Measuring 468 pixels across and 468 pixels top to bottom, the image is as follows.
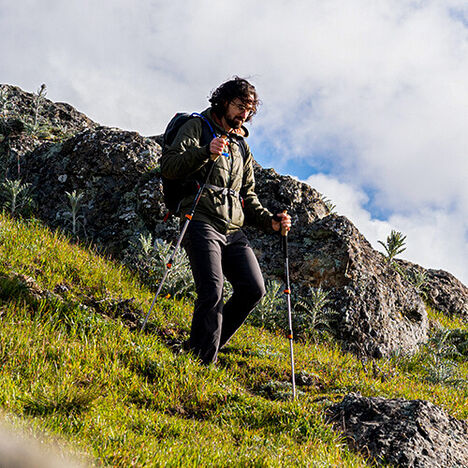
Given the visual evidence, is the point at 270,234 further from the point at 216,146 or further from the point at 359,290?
the point at 216,146

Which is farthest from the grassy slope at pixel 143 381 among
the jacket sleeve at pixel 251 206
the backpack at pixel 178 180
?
the jacket sleeve at pixel 251 206

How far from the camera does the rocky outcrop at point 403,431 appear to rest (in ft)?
13.8

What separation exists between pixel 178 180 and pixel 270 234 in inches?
197

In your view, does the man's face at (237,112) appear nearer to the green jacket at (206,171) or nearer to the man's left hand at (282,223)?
the green jacket at (206,171)

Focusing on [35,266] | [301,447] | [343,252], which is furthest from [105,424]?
[343,252]

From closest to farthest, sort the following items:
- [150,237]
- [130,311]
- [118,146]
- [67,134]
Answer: [130,311] < [150,237] < [118,146] < [67,134]

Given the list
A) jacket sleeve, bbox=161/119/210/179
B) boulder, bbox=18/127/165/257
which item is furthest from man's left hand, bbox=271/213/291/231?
boulder, bbox=18/127/165/257


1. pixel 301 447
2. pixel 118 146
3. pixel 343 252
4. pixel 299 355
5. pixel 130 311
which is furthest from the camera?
pixel 118 146

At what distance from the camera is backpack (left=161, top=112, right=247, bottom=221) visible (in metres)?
5.89

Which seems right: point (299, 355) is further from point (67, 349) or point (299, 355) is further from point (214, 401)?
point (67, 349)

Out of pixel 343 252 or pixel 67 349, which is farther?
pixel 343 252

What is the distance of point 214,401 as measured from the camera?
4656mm

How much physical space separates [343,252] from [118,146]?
6.02m

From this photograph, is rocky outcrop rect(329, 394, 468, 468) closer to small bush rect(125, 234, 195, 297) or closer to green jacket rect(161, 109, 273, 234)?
green jacket rect(161, 109, 273, 234)
